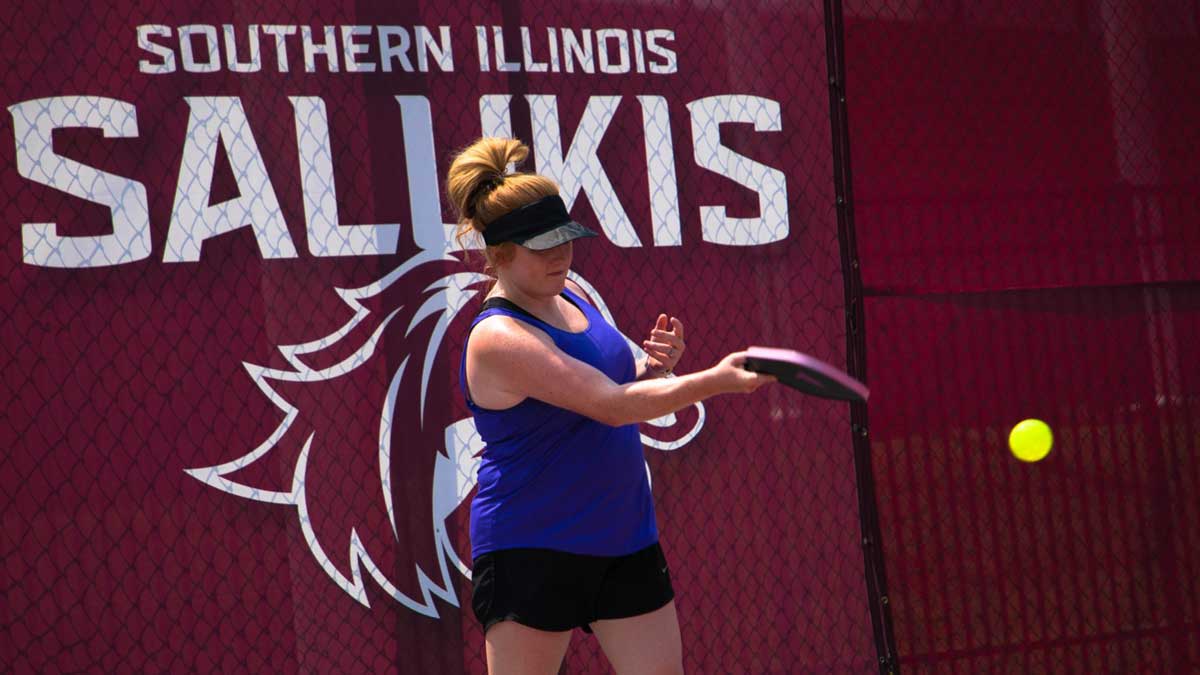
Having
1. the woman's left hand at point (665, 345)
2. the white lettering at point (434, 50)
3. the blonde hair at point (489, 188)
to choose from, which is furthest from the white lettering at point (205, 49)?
the woman's left hand at point (665, 345)

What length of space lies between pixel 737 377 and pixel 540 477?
539 mm

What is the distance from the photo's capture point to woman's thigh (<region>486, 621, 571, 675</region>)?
2465mm

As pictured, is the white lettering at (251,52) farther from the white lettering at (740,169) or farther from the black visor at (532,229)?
the black visor at (532,229)

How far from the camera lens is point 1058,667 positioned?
14.6 ft

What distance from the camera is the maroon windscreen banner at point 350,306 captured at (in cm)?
387

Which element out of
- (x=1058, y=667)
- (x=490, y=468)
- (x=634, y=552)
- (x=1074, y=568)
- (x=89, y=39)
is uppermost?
(x=89, y=39)

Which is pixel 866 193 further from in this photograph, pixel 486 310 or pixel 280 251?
pixel 486 310

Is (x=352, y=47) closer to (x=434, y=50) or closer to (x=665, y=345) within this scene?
(x=434, y=50)

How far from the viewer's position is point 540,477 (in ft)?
8.13

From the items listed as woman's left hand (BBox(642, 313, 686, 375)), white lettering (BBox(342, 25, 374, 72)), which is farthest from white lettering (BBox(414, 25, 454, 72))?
woman's left hand (BBox(642, 313, 686, 375))

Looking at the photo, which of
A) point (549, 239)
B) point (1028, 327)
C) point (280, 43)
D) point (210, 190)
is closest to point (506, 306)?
Result: point (549, 239)

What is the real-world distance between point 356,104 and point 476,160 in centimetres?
172

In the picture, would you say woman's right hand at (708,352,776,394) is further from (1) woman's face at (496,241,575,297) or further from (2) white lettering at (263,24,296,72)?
(2) white lettering at (263,24,296,72)

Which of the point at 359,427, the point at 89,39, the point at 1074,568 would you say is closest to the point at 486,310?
the point at 359,427
